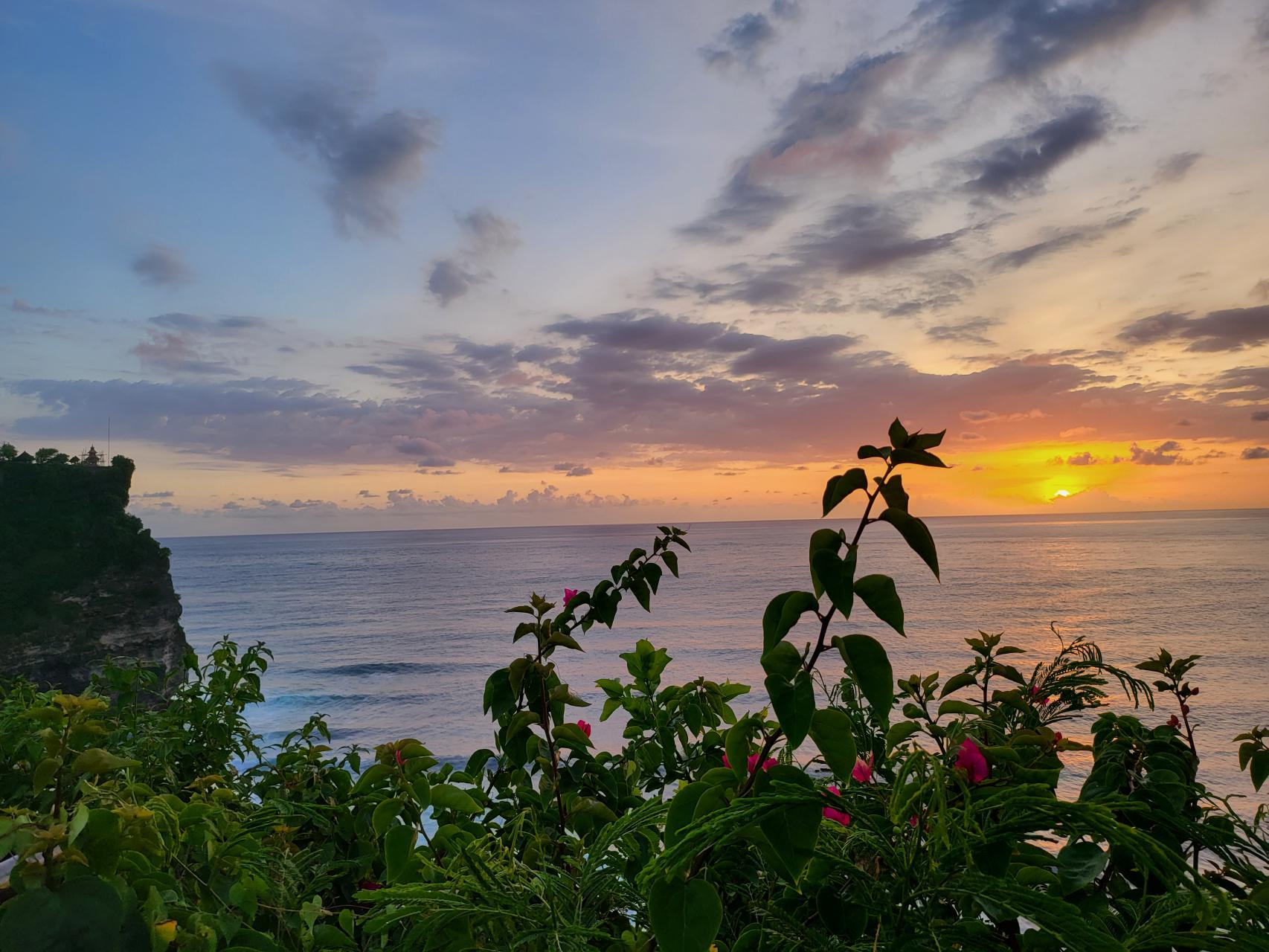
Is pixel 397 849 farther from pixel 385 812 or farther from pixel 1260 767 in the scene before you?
pixel 1260 767

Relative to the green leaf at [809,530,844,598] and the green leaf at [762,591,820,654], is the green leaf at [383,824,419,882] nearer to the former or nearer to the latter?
the green leaf at [762,591,820,654]

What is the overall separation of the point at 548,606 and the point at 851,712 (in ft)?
2.89

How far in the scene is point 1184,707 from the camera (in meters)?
1.67

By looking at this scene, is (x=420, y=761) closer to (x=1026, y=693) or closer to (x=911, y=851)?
(x=911, y=851)

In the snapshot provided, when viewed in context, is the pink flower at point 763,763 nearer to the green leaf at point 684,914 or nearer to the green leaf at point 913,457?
the green leaf at point 684,914

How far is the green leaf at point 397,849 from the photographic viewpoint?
3.57 ft

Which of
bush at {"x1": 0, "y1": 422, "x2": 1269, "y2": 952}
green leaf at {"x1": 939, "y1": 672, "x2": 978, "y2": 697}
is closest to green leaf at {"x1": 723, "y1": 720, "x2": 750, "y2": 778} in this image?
bush at {"x1": 0, "y1": 422, "x2": 1269, "y2": 952}

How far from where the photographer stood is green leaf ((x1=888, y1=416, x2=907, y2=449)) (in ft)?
2.86

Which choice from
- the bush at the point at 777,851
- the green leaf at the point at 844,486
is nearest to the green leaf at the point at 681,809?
the bush at the point at 777,851

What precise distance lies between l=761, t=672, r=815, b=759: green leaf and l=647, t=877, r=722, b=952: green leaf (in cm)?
18

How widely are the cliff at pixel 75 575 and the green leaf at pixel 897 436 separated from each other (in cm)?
3832

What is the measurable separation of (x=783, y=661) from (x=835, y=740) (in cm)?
12

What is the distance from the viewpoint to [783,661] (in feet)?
2.56

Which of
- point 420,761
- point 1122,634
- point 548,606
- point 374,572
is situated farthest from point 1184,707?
point 374,572
